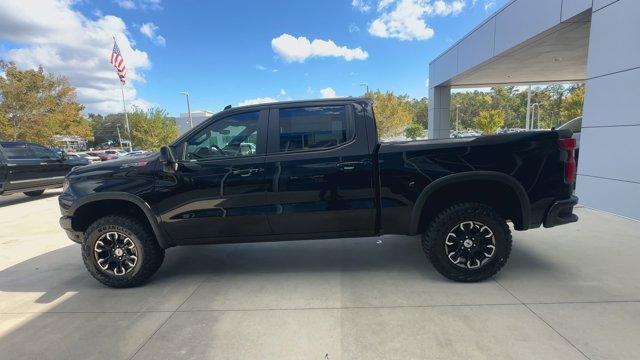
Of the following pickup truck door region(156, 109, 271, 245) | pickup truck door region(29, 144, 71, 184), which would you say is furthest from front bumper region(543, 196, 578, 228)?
pickup truck door region(29, 144, 71, 184)

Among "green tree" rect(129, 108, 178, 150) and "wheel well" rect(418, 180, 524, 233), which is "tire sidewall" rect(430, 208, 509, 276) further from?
"green tree" rect(129, 108, 178, 150)

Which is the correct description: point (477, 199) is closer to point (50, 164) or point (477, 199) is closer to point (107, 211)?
point (107, 211)

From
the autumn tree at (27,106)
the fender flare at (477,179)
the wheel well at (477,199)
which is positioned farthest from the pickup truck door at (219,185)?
the autumn tree at (27,106)

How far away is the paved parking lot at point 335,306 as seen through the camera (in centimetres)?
265

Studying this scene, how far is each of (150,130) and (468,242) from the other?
3623cm

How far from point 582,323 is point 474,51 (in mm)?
10969

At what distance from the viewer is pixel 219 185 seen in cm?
365

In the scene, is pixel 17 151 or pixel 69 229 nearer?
pixel 69 229

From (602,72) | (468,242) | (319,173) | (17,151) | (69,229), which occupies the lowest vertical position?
(468,242)

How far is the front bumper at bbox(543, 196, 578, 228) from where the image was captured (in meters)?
3.56

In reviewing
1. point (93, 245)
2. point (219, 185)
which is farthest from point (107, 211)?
point (219, 185)

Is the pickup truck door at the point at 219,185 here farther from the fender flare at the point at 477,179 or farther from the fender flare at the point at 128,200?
the fender flare at the point at 477,179

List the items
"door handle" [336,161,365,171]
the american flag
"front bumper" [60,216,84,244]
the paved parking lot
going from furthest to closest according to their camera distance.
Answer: the american flag
"front bumper" [60,216,84,244]
"door handle" [336,161,365,171]
the paved parking lot

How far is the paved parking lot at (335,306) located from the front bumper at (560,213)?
0.59 meters
